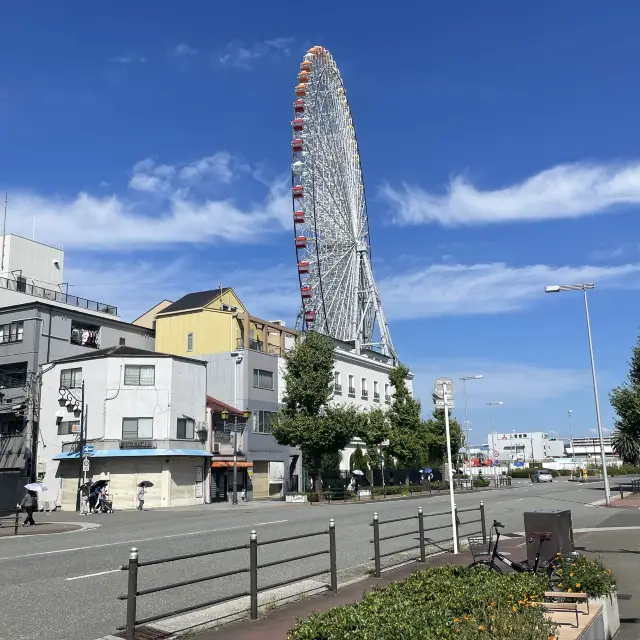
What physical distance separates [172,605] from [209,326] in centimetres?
4794

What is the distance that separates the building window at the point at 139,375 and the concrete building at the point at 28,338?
734 centimetres

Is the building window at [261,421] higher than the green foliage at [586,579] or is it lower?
higher

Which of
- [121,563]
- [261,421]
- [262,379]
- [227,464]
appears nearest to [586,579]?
[121,563]

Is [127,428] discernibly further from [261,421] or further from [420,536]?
[420,536]

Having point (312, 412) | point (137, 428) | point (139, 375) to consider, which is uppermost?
point (139, 375)

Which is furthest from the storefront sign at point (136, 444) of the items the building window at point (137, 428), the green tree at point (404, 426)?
the green tree at point (404, 426)

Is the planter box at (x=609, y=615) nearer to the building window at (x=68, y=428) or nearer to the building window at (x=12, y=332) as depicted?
the building window at (x=68, y=428)

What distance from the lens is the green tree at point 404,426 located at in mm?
54000

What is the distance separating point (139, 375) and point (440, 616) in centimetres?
4244

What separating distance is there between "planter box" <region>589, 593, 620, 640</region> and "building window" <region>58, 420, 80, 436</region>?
41.9m

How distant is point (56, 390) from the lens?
46938 millimetres

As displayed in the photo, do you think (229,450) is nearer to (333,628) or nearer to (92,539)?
(92,539)

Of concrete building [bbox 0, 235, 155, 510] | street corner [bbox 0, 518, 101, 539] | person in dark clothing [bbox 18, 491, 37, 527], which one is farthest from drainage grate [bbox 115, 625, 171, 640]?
concrete building [bbox 0, 235, 155, 510]

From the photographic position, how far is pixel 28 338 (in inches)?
2008
